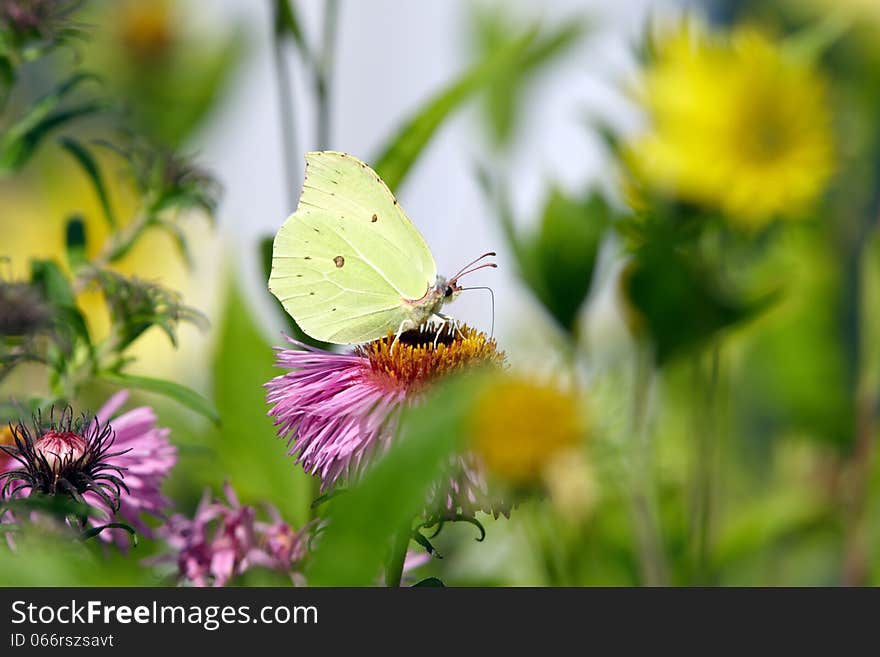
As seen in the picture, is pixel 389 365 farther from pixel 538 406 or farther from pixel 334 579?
pixel 538 406

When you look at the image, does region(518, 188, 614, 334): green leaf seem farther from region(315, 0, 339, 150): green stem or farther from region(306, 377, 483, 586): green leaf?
region(306, 377, 483, 586): green leaf

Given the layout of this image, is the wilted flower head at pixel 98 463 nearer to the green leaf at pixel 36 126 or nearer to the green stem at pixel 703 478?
the green leaf at pixel 36 126

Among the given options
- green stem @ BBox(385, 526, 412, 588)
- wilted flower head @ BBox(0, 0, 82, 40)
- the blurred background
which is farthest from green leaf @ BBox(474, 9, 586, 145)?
green stem @ BBox(385, 526, 412, 588)

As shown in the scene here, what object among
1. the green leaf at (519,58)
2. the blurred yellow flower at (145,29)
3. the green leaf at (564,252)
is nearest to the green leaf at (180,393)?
the green leaf at (564,252)

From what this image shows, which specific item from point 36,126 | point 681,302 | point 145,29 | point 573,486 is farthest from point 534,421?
point 145,29

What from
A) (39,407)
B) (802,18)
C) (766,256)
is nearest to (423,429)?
(39,407)

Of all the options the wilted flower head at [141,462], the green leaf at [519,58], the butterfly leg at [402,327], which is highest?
the green leaf at [519,58]
